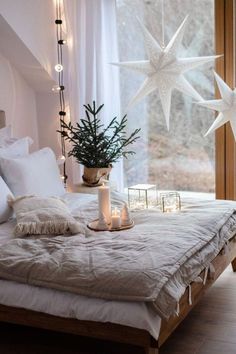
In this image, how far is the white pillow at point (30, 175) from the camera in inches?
133

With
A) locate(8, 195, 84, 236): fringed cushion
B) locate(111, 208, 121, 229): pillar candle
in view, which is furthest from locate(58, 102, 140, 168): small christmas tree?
locate(111, 208, 121, 229): pillar candle

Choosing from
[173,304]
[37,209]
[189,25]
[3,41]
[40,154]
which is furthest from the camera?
[189,25]

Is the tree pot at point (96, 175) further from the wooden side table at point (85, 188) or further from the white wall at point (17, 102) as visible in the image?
the white wall at point (17, 102)

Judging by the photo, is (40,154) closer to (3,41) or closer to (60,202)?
(60,202)

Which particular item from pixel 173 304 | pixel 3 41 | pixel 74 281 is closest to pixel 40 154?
pixel 3 41

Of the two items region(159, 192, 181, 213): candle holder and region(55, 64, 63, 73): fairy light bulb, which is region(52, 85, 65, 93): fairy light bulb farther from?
region(159, 192, 181, 213): candle holder

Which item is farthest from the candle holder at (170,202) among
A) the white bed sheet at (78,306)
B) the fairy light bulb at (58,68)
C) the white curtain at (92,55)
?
the fairy light bulb at (58,68)

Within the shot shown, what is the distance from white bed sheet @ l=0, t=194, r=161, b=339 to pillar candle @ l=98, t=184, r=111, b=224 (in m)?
0.75

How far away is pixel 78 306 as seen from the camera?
224 centimetres

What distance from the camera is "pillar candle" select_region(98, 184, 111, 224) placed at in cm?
298

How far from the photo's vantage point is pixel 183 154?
181 inches

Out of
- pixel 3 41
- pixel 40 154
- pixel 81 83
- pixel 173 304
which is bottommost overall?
pixel 173 304

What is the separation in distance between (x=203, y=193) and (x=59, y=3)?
2048 millimetres

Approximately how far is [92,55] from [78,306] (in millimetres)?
2833
